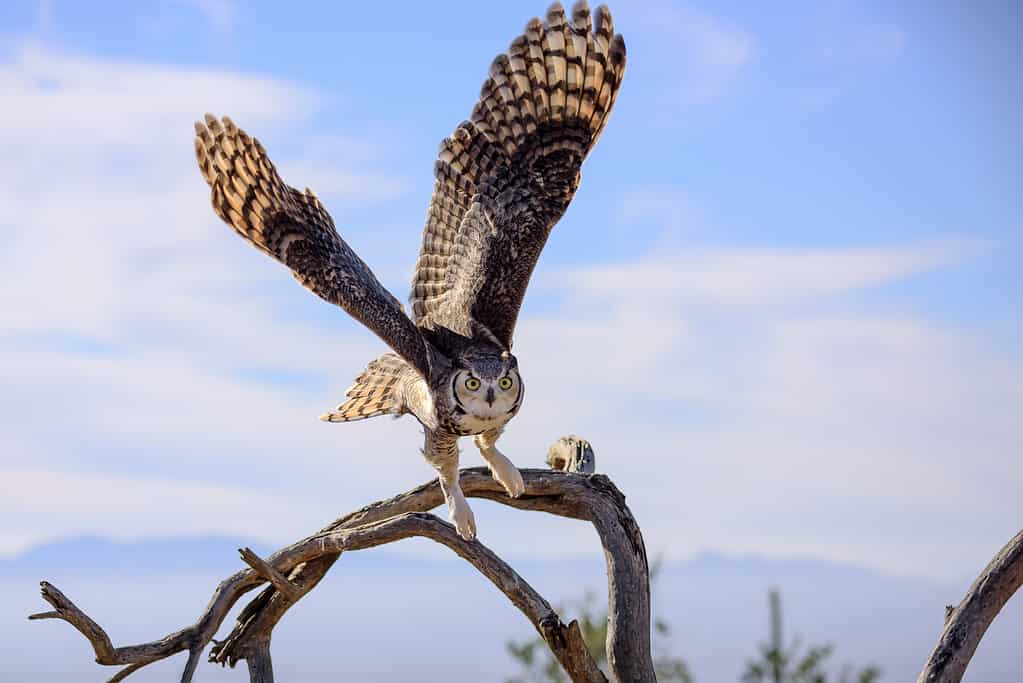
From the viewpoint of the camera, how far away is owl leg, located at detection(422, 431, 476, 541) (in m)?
7.05

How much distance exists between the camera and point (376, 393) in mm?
7855

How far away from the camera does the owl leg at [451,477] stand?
7047mm

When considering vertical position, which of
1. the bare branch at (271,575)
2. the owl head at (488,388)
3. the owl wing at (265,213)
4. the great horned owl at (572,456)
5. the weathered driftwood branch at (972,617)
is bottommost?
the weathered driftwood branch at (972,617)

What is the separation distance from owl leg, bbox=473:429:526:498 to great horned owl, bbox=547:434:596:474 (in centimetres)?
62

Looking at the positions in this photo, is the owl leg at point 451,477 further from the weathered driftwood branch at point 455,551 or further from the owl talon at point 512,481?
the owl talon at point 512,481

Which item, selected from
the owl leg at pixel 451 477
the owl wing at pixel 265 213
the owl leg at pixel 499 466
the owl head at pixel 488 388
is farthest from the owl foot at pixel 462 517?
the owl wing at pixel 265 213

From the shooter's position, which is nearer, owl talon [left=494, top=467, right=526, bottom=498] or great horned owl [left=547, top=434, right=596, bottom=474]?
owl talon [left=494, top=467, right=526, bottom=498]

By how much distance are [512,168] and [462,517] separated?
6.22ft

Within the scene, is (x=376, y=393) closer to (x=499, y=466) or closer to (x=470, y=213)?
(x=499, y=466)

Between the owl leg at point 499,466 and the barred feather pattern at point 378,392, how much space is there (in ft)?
1.53

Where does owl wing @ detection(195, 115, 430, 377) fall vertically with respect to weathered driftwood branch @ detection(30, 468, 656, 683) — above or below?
above

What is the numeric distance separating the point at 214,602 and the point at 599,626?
5.78m

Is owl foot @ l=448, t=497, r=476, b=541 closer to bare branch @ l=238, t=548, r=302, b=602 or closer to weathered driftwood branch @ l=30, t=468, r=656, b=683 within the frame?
weathered driftwood branch @ l=30, t=468, r=656, b=683

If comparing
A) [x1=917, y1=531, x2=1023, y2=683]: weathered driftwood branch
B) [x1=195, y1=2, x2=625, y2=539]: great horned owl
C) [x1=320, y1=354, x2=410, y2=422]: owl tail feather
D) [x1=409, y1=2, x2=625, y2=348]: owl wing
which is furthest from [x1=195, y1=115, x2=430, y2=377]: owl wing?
[x1=917, y1=531, x2=1023, y2=683]: weathered driftwood branch
